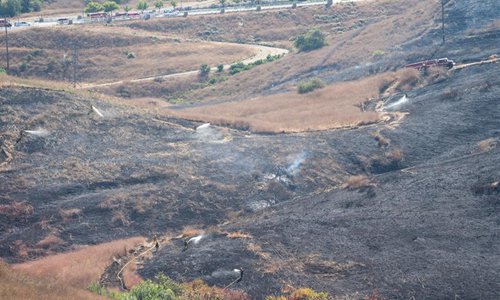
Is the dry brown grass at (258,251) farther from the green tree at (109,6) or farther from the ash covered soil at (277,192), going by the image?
the green tree at (109,6)

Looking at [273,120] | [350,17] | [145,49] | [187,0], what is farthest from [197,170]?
[187,0]

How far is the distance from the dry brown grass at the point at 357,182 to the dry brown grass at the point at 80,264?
1149cm

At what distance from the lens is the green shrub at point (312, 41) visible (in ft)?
302

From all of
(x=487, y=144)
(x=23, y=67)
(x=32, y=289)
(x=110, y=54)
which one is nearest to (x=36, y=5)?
(x=110, y=54)

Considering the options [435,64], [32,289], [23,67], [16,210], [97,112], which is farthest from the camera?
[23,67]

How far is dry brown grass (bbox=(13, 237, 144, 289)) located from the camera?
3297 cm

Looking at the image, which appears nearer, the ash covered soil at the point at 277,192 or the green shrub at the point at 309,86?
the ash covered soil at the point at 277,192

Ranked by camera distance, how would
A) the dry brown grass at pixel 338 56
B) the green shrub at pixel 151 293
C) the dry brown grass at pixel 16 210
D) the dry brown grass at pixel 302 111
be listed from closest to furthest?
the green shrub at pixel 151 293, the dry brown grass at pixel 16 210, the dry brown grass at pixel 302 111, the dry brown grass at pixel 338 56

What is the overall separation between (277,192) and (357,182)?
4642 millimetres

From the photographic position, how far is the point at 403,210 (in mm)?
37219

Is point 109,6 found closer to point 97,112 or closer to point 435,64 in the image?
point 435,64

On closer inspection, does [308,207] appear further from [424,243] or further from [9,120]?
[9,120]

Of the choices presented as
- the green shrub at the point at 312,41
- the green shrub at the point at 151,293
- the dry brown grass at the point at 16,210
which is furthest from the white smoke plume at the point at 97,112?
the green shrub at the point at 312,41

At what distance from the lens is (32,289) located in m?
25.4
